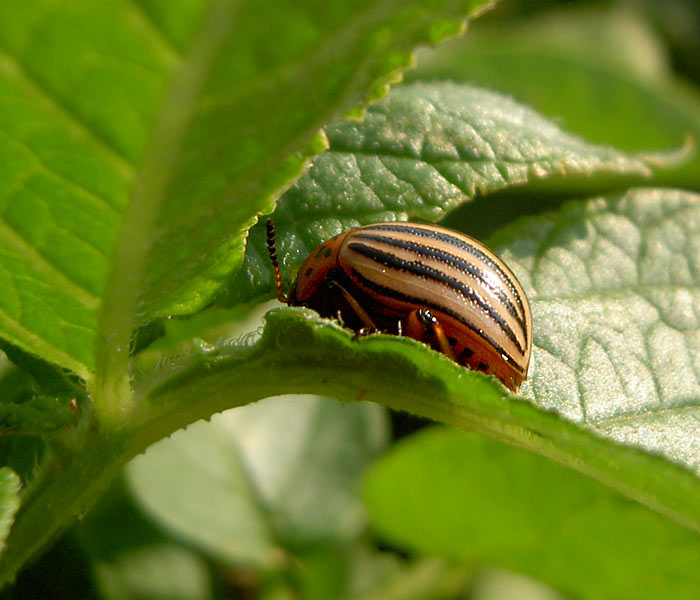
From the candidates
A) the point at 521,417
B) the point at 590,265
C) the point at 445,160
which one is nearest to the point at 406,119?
the point at 445,160

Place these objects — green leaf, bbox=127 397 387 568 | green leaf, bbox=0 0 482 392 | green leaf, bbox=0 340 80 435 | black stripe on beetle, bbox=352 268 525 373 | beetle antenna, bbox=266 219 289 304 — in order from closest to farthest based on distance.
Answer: green leaf, bbox=0 0 482 392
green leaf, bbox=0 340 80 435
beetle antenna, bbox=266 219 289 304
black stripe on beetle, bbox=352 268 525 373
green leaf, bbox=127 397 387 568

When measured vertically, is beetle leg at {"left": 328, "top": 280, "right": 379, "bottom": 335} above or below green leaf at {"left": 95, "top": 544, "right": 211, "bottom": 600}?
above

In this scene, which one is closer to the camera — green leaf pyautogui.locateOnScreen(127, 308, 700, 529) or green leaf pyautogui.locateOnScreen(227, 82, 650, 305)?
green leaf pyautogui.locateOnScreen(127, 308, 700, 529)

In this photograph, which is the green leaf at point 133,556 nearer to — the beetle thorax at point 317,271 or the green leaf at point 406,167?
the beetle thorax at point 317,271

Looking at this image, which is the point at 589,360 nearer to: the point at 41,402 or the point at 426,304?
the point at 426,304

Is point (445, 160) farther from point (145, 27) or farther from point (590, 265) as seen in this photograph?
point (145, 27)

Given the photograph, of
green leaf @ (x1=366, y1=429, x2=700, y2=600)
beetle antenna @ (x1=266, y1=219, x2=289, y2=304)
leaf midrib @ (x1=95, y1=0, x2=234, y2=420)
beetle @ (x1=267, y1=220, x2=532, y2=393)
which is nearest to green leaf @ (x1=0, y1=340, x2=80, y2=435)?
leaf midrib @ (x1=95, y1=0, x2=234, y2=420)

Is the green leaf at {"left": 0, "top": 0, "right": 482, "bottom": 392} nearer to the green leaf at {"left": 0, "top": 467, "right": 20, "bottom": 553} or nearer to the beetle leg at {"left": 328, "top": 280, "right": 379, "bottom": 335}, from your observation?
the green leaf at {"left": 0, "top": 467, "right": 20, "bottom": 553}
